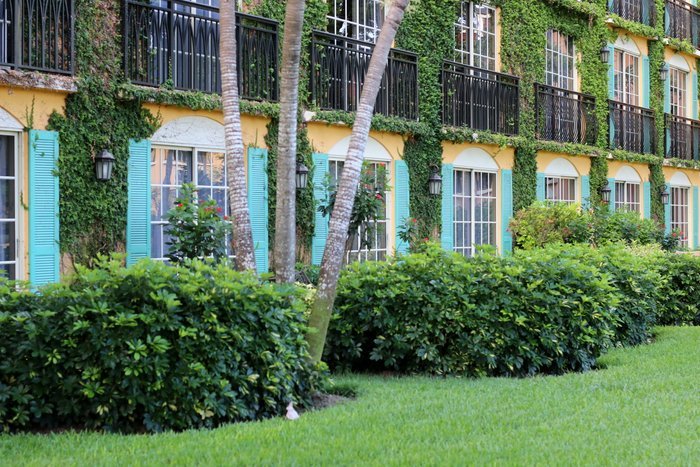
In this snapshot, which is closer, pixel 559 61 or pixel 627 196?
pixel 559 61

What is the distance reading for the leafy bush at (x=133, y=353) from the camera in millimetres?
6977

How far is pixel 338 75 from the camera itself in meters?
14.7

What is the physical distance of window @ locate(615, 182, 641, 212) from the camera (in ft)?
77.4

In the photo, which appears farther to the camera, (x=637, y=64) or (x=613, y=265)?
(x=637, y=64)

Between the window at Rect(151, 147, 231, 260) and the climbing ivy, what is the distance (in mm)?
570

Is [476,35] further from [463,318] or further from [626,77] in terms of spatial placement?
[463,318]

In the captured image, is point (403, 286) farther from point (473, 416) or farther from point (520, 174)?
point (520, 174)

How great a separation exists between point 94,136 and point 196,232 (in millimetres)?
1755

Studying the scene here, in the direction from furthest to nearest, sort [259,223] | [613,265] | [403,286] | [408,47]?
[408,47]
[259,223]
[613,265]
[403,286]

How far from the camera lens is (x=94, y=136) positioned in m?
11.4

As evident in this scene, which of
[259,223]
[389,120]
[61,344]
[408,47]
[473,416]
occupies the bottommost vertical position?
[473,416]

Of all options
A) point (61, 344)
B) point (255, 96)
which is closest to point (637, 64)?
point (255, 96)

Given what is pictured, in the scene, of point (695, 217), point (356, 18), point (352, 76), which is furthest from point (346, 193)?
point (695, 217)

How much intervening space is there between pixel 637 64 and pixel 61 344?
20.7 m
